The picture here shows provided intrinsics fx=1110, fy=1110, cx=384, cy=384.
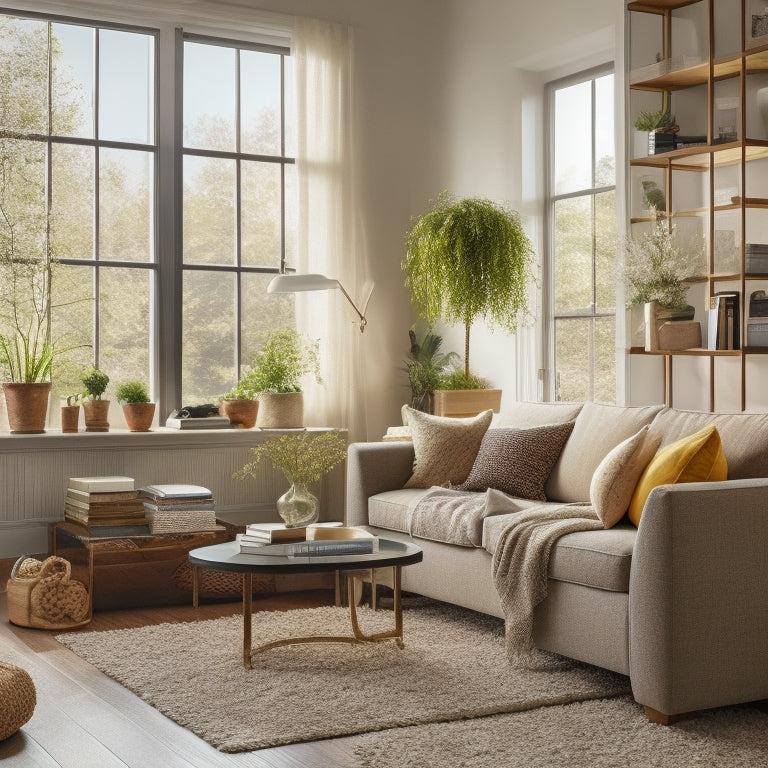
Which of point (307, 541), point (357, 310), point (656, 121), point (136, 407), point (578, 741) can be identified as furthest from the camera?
point (357, 310)

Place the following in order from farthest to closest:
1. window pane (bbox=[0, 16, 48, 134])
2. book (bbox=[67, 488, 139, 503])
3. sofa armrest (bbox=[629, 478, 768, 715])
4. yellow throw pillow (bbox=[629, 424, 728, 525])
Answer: window pane (bbox=[0, 16, 48, 134])
book (bbox=[67, 488, 139, 503])
yellow throw pillow (bbox=[629, 424, 728, 525])
sofa armrest (bbox=[629, 478, 768, 715])

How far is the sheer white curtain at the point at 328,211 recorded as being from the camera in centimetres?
643

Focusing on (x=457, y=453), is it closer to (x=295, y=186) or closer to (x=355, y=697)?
(x=355, y=697)

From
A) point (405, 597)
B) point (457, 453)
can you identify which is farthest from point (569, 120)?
point (405, 597)

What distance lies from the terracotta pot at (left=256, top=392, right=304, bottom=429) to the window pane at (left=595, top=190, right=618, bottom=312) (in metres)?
1.73

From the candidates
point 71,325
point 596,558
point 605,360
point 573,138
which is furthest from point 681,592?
point 71,325

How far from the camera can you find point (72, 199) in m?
5.99

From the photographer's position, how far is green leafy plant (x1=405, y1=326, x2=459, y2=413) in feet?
21.1

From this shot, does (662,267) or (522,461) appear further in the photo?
(662,267)

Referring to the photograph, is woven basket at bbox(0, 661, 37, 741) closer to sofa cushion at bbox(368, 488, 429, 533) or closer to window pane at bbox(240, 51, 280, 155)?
sofa cushion at bbox(368, 488, 429, 533)

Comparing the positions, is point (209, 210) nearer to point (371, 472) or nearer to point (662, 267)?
point (371, 472)

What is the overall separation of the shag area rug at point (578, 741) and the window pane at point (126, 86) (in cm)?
419

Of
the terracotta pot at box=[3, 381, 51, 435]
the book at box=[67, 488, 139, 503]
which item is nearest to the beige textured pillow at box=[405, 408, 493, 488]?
the book at box=[67, 488, 139, 503]

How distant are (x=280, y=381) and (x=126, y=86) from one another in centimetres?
184
